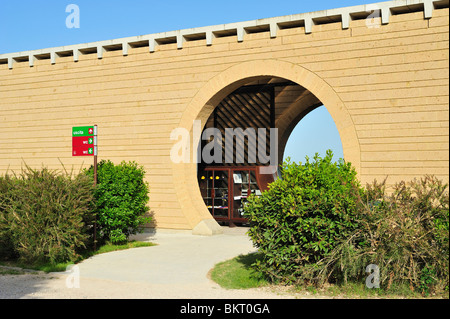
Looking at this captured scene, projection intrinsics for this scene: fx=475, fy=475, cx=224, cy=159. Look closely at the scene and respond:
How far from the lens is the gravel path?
8.35 metres

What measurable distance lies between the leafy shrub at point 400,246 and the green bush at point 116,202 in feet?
20.7

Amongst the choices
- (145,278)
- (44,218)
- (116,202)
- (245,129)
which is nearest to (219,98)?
(245,129)

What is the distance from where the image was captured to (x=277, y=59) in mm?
14703

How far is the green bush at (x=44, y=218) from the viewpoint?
35.9 ft

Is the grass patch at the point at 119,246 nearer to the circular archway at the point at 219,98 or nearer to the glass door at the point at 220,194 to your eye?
the circular archway at the point at 219,98

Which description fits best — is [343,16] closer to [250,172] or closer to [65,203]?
[250,172]

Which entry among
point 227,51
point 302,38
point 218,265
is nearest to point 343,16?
point 302,38

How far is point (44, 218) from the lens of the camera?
36.2 feet

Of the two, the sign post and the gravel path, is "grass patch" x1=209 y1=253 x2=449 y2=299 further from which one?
the sign post

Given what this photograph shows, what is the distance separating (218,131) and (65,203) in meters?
9.54

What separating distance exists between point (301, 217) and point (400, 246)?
5.88 feet

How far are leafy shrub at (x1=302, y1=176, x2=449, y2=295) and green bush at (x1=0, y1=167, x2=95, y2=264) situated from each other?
565cm

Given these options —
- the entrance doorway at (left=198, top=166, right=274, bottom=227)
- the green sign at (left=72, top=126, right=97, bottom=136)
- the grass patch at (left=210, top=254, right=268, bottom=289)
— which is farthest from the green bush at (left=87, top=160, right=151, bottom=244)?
the entrance doorway at (left=198, top=166, right=274, bottom=227)

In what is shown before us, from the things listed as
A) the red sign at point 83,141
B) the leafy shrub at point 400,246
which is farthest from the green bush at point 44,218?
the leafy shrub at point 400,246
